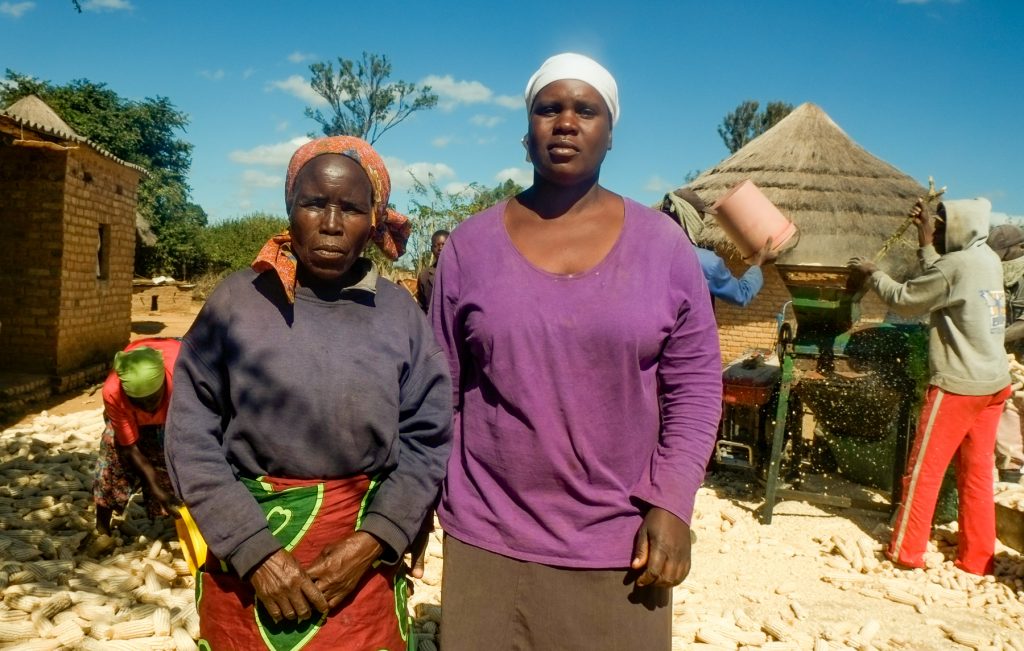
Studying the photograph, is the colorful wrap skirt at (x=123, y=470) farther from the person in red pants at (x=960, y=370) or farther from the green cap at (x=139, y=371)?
the person in red pants at (x=960, y=370)

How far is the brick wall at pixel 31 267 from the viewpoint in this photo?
28.9 feet

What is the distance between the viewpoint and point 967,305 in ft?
13.5

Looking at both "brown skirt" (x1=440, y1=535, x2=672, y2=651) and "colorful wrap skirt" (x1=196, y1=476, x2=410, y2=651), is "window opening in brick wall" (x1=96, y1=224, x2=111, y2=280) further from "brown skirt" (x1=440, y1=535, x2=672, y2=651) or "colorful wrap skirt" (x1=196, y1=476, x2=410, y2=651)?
"brown skirt" (x1=440, y1=535, x2=672, y2=651)

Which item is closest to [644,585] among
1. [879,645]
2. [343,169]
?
[343,169]

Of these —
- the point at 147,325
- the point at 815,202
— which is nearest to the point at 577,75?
the point at 815,202

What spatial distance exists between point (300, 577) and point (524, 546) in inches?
19.2

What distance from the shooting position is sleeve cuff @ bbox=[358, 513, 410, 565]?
63.7 inches

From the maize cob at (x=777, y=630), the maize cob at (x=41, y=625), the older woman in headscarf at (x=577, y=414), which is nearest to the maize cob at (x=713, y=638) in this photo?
the maize cob at (x=777, y=630)

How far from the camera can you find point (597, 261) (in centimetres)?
161

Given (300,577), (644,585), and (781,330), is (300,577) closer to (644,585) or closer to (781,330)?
(644,585)

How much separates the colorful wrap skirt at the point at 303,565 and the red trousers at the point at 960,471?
374 centimetres

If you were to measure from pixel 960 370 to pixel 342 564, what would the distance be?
389 cm

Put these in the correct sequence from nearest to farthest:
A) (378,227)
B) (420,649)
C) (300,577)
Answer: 1. (300,577)
2. (378,227)
3. (420,649)

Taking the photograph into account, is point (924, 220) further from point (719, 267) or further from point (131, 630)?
point (131, 630)
